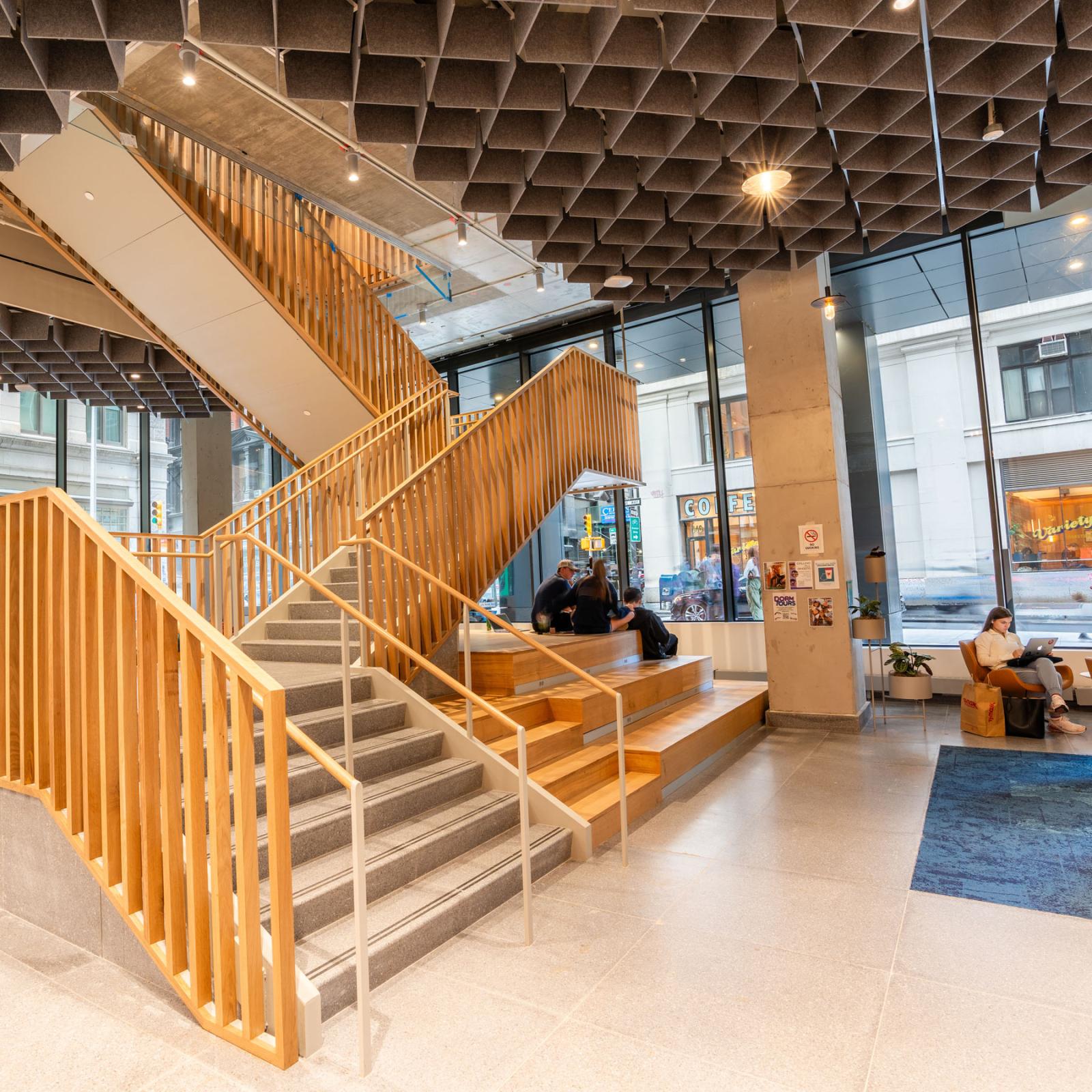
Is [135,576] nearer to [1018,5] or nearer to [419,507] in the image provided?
[419,507]

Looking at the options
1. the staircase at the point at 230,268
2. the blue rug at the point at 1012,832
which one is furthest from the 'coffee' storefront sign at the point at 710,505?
the blue rug at the point at 1012,832

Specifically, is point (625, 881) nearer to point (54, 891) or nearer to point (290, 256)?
point (54, 891)

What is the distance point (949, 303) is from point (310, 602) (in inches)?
308

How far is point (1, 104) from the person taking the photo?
12.6 feet

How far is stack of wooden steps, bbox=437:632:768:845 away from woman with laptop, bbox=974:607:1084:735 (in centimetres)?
201

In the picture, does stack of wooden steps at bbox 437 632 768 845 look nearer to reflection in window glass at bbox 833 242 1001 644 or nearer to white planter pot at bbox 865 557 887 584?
white planter pot at bbox 865 557 887 584

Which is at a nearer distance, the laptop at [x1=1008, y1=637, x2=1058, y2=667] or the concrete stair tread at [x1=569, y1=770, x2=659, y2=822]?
the concrete stair tread at [x1=569, y1=770, x2=659, y2=822]

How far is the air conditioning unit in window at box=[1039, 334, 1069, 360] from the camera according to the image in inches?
304

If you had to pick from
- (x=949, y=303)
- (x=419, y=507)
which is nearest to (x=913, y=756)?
(x=419, y=507)

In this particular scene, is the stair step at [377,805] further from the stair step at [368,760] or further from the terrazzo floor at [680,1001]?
the terrazzo floor at [680,1001]

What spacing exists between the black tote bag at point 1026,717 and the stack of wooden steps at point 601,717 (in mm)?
2070

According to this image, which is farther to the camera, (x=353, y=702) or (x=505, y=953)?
(x=353, y=702)

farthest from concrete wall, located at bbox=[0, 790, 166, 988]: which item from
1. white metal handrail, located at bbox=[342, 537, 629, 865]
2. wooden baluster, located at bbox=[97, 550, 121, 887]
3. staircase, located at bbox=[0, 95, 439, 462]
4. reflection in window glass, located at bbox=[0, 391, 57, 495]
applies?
reflection in window glass, located at bbox=[0, 391, 57, 495]

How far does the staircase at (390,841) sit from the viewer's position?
9.04 feet
